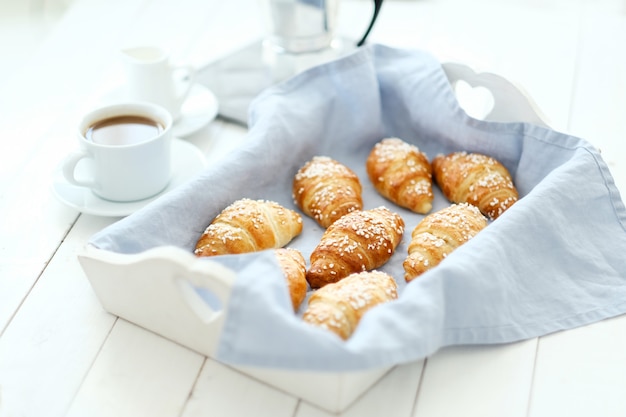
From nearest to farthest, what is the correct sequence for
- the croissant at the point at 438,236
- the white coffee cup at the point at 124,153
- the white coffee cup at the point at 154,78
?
the croissant at the point at 438,236 → the white coffee cup at the point at 124,153 → the white coffee cup at the point at 154,78

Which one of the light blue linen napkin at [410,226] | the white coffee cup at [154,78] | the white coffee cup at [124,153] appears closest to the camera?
the light blue linen napkin at [410,226]

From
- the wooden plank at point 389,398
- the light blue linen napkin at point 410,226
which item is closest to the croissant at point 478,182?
the light blue linen napkin at point 410,226

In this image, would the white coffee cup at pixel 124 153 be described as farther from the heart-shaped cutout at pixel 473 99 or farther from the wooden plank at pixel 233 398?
the heart-shaped cutout at pixel 473 99

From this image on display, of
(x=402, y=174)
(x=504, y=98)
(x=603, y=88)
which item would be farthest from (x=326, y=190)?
(x=603, y=88)

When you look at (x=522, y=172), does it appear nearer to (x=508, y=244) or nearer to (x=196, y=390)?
(x=508, y=244)

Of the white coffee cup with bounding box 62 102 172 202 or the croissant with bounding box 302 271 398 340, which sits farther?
the white coffee cup with bounding box 62 102 172 202

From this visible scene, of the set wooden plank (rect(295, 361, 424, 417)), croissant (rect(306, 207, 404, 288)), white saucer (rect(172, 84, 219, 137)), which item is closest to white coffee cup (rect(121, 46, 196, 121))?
white saucer (rect(172, 84, 219, 137))

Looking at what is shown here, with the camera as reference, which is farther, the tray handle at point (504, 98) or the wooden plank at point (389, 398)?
the tray handle at point (504, 98)

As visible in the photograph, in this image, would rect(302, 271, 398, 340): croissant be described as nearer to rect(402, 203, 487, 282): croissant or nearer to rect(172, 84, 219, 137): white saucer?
rect(402, 203, 487, 282): croissant
